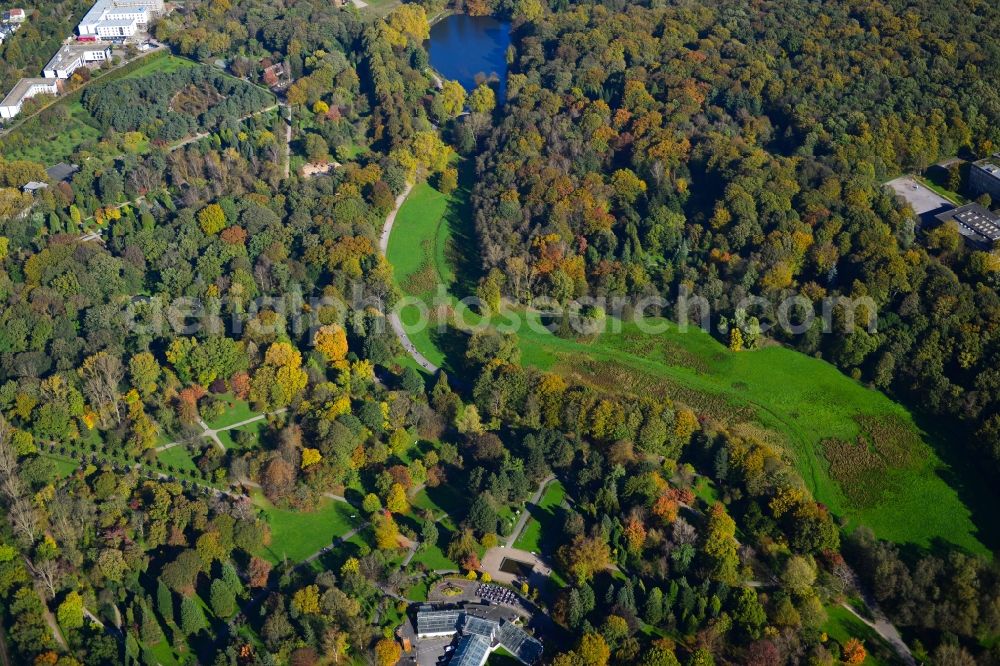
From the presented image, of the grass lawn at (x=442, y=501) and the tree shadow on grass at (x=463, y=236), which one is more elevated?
the tree shadow on grass at (x=463, y=236)

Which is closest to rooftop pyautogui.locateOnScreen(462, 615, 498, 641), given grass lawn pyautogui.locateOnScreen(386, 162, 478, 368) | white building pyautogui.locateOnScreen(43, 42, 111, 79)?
grass lawn pyautogui.locateOnScreen(386, 162, 478, 368)

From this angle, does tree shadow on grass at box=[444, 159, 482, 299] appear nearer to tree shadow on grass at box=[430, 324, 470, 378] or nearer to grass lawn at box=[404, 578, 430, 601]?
tree shadow on grass at box=[430, 324, 470, 378]

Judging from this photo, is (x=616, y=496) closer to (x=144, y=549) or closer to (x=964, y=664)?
Result: (x=964, y=664)

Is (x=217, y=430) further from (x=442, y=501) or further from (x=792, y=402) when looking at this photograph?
(x=792, y=402)

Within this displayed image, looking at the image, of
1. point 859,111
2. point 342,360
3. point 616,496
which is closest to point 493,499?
point 616,496

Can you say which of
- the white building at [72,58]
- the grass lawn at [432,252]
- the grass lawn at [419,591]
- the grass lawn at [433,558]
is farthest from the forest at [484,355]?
the white building at [72,58]

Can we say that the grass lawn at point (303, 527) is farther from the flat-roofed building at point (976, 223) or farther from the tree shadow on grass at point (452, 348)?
the flat-roofed building at point (976, 223)
